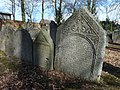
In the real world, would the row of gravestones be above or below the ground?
above

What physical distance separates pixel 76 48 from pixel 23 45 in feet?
9.51

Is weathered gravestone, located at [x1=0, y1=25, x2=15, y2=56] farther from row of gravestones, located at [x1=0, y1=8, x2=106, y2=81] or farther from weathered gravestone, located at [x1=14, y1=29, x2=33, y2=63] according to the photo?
row of gravestones, located at [x1=0, y1=8, x2=106, y2=81]

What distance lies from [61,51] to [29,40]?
6.30ft

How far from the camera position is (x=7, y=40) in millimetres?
9328

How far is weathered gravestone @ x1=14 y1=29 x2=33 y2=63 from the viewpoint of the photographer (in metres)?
7.98

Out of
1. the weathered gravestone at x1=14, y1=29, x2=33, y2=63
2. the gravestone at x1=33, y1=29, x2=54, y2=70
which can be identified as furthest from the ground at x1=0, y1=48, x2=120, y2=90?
the weathered gravestone at x1=14, y1=29, x2=33, y2=63

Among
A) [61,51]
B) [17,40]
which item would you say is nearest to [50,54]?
[61,51]

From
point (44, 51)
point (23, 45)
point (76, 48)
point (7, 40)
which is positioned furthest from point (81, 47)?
point (7, 40)

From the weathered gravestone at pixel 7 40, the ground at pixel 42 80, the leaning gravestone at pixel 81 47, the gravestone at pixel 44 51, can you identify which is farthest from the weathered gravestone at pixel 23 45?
the leaning gravestone at pixel 81 47

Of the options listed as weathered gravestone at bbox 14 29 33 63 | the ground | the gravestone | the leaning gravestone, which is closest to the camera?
the ground

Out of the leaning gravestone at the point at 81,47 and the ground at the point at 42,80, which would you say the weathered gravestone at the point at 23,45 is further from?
the leaning gravestone at the point at 81,47

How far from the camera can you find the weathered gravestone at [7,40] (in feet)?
29.9

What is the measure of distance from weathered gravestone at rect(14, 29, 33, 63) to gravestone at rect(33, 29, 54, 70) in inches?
25.6

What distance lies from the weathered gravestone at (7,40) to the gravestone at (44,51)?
2125mm
